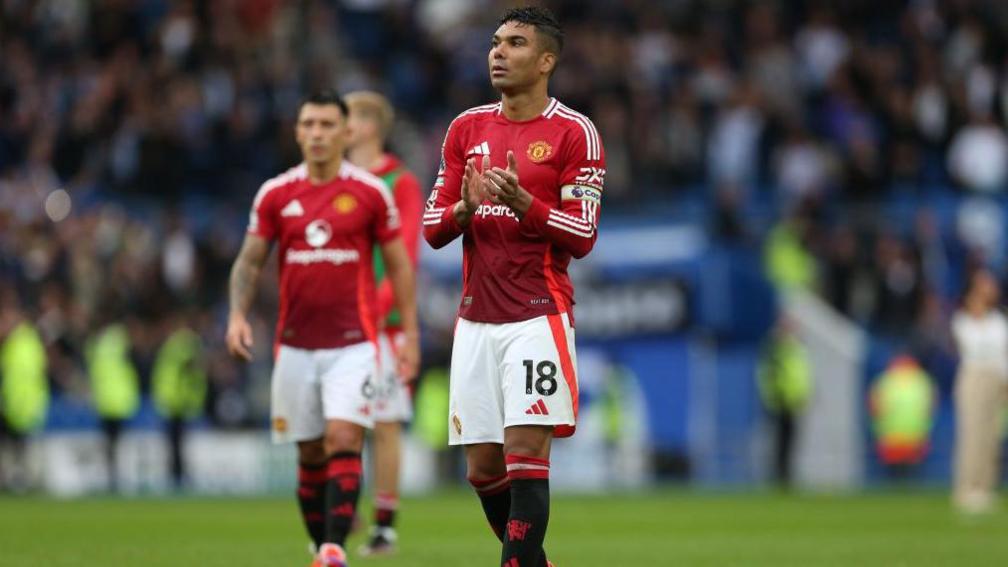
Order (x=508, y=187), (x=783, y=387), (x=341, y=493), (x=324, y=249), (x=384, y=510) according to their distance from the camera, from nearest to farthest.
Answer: (x=508, y=187) < (x=341, y=493) < (x=324, y=249) < (x=384, y=510) < (x=783, y=387)

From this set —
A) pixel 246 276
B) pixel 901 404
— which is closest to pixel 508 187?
pixel 246 276

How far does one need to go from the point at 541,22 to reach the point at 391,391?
4.69m

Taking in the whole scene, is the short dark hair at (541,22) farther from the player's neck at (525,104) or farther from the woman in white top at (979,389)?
the woman in white top at (979,389)

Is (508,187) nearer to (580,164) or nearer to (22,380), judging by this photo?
(580,164)

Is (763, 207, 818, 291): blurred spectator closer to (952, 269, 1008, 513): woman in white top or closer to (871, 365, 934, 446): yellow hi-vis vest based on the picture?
(871, 365, 934, 446): yellow hi-vis vest

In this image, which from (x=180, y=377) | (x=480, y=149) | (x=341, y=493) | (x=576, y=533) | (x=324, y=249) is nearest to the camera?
(x=480, y=149)

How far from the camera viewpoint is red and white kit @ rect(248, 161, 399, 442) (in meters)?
10.6

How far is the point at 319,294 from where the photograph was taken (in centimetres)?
1061

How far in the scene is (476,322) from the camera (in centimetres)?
832

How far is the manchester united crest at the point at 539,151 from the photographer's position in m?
8.31

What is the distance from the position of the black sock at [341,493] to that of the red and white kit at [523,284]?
6.16 feet

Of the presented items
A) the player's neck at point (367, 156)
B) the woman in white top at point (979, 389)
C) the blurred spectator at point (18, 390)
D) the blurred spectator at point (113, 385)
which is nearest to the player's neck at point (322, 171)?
the player's neck at point (367, 156)

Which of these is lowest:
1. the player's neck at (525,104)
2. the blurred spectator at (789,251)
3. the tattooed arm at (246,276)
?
the tattooed arm at (246,276)

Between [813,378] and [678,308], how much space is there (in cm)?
234
